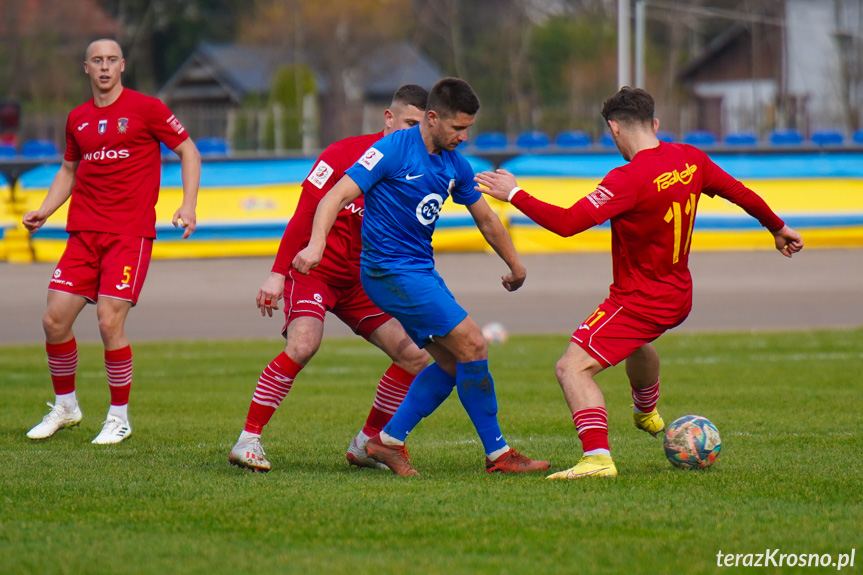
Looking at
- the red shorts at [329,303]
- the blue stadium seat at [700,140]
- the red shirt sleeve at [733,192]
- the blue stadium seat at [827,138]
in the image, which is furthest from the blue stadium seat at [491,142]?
the red shorts at [329,303]

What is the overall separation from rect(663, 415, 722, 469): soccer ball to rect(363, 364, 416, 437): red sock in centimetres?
148

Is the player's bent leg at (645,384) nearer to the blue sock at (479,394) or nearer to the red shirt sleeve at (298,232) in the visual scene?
the blue sock at (479,394)

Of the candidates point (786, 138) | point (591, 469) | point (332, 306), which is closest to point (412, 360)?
point (332, 306)

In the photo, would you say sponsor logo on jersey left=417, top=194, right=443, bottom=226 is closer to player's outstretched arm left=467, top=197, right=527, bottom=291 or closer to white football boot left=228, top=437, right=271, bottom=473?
player's outstretched arm left=467, top=197, right=527, bottom=291

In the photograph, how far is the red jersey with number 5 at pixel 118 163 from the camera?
727 cm

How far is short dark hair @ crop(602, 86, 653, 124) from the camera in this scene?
5.93 meters

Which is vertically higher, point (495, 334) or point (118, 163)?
point (118, 163)

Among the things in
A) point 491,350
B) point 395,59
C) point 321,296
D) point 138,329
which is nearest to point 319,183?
point 321,296

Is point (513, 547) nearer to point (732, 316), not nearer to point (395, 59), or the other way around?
point (732, 316)

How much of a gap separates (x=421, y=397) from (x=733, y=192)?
6.72 feet

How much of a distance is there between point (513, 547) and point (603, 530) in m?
0.45

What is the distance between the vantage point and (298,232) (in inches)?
241

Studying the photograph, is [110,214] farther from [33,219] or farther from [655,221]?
[655,221]

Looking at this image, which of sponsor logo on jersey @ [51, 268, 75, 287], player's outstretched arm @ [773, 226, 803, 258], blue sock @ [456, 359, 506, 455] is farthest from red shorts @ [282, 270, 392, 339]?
player's outstretched arm @ [773, 226, 803, 258]
